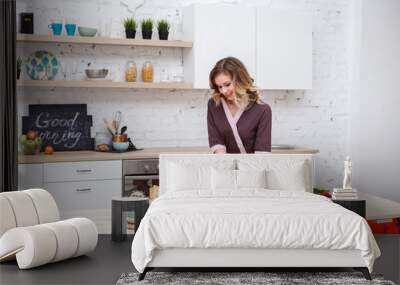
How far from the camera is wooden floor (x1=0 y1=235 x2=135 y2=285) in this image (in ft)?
13.6

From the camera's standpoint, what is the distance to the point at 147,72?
6.72 m

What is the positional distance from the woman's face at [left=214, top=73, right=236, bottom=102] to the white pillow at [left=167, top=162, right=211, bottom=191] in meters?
0.71

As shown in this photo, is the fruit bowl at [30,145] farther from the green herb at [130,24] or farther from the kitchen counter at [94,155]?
the green herb at [130,24]

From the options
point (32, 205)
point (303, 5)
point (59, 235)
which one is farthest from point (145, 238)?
point (303, 5)

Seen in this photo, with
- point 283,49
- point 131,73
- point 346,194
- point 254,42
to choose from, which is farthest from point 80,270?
point 283,49

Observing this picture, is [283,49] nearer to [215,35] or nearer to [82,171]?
[215,35]

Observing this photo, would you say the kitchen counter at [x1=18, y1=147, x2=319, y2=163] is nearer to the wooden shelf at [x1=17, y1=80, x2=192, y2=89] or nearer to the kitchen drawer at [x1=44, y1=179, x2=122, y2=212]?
the kitchen drawer at [x1=44, y1=179, x2=122, y2=212]

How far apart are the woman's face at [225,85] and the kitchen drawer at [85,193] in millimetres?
1462

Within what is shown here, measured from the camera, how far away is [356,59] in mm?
7316

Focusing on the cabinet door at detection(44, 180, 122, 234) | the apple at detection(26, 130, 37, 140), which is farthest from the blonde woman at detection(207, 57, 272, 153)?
the apple at detection(26, 130, 37, 140)

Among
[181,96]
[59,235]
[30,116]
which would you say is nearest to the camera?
[59,235]

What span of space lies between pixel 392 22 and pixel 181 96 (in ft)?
7.85

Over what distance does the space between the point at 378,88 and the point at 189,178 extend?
3195 millimetres

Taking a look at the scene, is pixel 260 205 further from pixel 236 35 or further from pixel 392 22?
pixel 392 22
